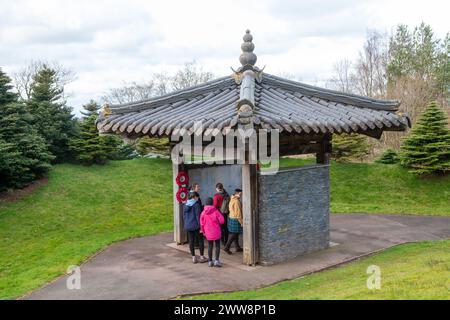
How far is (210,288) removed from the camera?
303 inches

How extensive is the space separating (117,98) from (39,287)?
33.0 meters

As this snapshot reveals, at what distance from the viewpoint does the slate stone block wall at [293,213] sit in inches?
348

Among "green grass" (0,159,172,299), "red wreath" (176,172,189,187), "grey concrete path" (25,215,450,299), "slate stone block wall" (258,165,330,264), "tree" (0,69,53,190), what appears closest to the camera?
"grey concrete path" (25,215,450,299)

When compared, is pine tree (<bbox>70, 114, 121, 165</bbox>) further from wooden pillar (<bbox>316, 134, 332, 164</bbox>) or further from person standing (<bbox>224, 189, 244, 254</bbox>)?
wooden pillar (<bbox>316, 134, 332, 164</bbox>)

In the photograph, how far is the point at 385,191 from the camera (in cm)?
1797

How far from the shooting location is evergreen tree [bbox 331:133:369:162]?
20594mm

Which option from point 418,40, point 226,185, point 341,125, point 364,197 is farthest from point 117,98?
point 341,125

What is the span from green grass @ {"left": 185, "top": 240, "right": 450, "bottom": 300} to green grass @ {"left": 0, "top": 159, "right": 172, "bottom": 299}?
13.9 ft

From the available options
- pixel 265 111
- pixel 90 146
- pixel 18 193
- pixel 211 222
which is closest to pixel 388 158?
pixel 90 146

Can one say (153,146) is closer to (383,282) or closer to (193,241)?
(193,241)

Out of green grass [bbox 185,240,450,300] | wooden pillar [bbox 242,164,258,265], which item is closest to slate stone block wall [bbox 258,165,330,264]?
wooden pillar [bbox 242,164,258,265]

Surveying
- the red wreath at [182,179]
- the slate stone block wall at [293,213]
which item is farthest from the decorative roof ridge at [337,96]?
the red wreath at [182,179]

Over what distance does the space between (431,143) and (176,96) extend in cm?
1209
